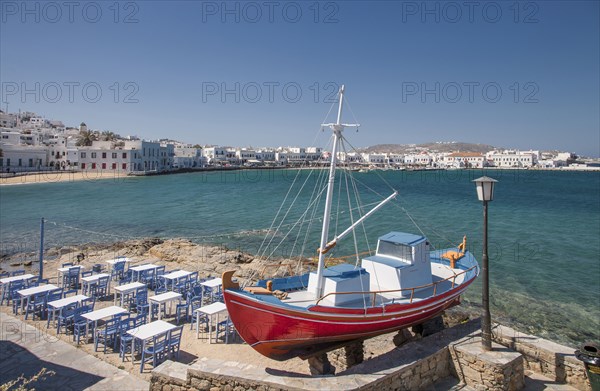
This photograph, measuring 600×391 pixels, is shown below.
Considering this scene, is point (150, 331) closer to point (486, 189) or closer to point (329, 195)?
point (329, 195)

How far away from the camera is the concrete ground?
7.48 m

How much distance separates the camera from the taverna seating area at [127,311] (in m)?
8.98

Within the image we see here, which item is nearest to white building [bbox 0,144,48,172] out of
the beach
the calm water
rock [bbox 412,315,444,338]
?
the calm water

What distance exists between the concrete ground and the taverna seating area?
490mm

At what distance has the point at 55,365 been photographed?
8.18 metres

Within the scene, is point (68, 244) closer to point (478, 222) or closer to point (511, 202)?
point (478, 222)

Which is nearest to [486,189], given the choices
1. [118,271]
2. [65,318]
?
[65,318]

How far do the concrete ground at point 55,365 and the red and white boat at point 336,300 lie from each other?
278 centimetres

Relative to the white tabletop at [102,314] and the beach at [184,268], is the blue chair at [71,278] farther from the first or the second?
the white tabletop at [102,314]

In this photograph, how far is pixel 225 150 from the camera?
496 feet

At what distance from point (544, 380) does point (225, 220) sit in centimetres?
3221

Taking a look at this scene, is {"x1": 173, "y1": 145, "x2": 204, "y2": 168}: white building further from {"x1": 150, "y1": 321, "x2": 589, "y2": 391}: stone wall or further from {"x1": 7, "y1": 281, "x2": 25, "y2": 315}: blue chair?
{"x1": 150, "y1": 321, "x2": 589, "y2": 391}: stone wall

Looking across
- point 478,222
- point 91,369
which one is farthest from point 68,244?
point 478,222

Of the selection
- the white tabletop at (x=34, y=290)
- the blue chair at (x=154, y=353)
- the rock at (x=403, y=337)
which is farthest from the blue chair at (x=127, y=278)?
the rock at (x=403, y=337)
